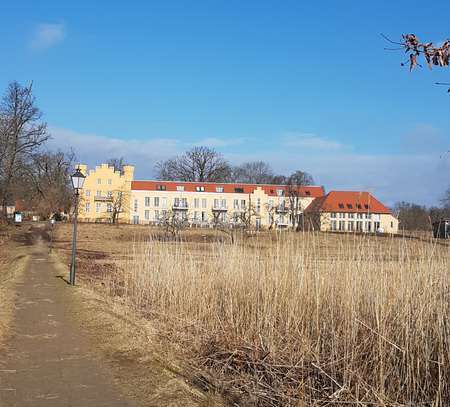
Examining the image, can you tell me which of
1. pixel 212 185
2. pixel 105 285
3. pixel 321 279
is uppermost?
pixel 212 185

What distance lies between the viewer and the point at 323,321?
277 inches

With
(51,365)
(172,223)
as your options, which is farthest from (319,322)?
(172,223)

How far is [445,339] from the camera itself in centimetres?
539

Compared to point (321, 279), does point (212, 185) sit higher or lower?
higher

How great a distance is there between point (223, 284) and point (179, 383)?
15.1 ft

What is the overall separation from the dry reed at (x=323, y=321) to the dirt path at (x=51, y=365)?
137cm

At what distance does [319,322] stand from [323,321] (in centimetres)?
16

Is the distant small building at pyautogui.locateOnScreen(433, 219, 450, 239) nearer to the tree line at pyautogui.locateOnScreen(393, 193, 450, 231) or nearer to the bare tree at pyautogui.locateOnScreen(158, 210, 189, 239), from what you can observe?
the tree line at pyautogui.locateOnScreen(393, 193, 450, 231)

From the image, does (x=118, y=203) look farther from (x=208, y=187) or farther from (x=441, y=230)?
(x=441, y=230)

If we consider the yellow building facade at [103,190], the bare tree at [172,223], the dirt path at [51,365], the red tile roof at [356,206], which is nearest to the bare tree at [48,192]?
the yellow building facade at [103,190]

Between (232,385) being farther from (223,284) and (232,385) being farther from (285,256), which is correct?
(223,284)

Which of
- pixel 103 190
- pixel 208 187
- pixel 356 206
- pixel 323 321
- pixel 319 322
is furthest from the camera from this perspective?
pixel 208 187

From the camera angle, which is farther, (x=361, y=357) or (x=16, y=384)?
(x=361, y=357)

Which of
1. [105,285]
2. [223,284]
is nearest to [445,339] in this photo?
[223,284]
